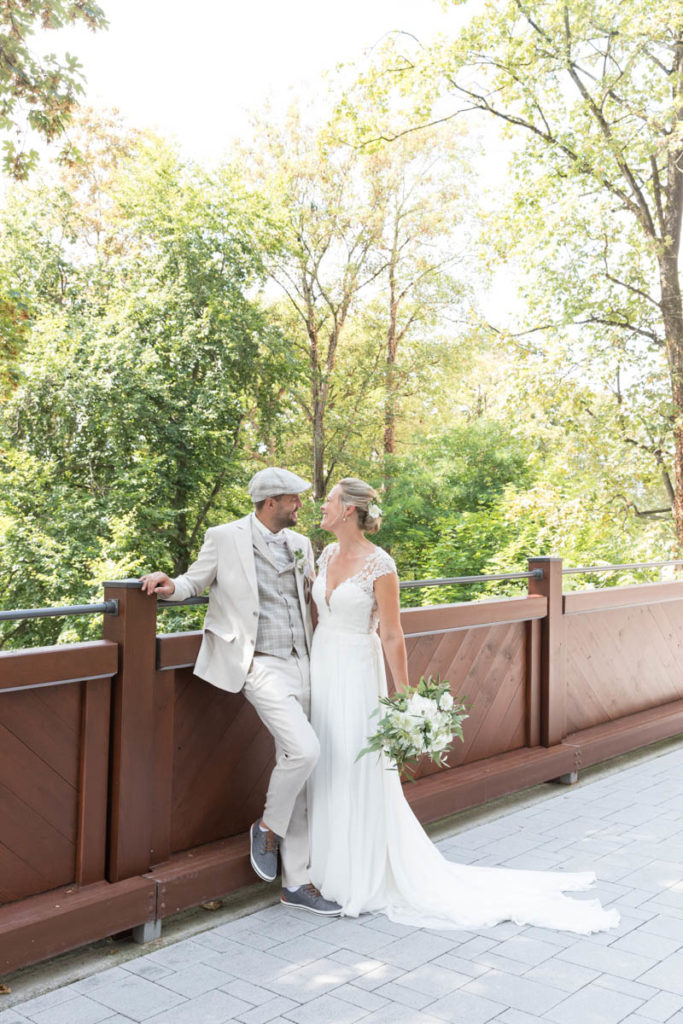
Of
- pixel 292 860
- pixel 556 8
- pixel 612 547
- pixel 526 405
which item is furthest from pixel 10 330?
pixel 292 860

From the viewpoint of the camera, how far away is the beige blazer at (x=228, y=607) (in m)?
3.52

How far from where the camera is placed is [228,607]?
355 centimetres

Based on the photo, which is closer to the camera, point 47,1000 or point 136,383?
point 47,1000

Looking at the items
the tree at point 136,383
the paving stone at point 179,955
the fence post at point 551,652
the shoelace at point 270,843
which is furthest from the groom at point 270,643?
the tree at point 136,383

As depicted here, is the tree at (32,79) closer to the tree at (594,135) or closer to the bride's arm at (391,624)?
the tree at (594,135)

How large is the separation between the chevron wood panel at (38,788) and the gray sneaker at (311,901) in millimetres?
870

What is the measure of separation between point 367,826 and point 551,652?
7.36 feet

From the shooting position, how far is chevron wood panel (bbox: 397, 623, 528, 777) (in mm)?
4773

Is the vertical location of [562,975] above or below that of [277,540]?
below

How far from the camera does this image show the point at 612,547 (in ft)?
48.6

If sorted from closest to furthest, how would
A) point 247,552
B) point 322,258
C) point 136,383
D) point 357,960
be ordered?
point 357,960, point 247,552, point 136,383, point 322,258

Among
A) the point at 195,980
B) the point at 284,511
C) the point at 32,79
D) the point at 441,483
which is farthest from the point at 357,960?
the point at 441,483

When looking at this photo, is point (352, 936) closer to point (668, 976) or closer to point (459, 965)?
point (459, 965)

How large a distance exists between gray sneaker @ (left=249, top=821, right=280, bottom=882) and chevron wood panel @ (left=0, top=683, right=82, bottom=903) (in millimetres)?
696
